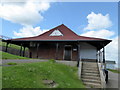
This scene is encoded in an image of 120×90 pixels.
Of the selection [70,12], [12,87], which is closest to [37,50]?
[70,12]

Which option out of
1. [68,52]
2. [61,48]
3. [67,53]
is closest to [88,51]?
[68,52]

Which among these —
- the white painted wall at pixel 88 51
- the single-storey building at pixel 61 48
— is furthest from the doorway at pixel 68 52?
the white painted wall at pixel 88 51

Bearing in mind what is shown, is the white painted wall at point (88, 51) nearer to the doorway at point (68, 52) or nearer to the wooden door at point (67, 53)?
the doorway at point (68, 52)

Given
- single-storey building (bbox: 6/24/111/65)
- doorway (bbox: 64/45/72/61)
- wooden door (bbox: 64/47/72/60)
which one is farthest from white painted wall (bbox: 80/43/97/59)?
wooden door (bbox: 64/47/72/60)

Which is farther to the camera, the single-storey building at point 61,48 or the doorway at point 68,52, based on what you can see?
the doorway at point 68,52

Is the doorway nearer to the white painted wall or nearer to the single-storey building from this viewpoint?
the single-storey building

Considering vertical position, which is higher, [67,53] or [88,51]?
[88,51]

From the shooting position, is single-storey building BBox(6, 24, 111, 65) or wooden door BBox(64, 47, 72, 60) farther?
wooden door BBox(64, 47, 72, 60)

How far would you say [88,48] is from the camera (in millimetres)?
12414

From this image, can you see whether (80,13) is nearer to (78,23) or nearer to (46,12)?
(78,23)

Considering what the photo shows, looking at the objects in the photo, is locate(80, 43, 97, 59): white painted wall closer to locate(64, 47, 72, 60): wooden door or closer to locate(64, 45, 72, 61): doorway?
locate(64, 45, 72, 61): doorway

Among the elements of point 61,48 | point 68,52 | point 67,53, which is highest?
point 61,48

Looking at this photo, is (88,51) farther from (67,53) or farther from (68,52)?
(67,53)

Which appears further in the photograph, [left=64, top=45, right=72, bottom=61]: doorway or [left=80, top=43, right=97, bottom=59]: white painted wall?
[left=64, top=45, right=72, bottom=61]: doorway
